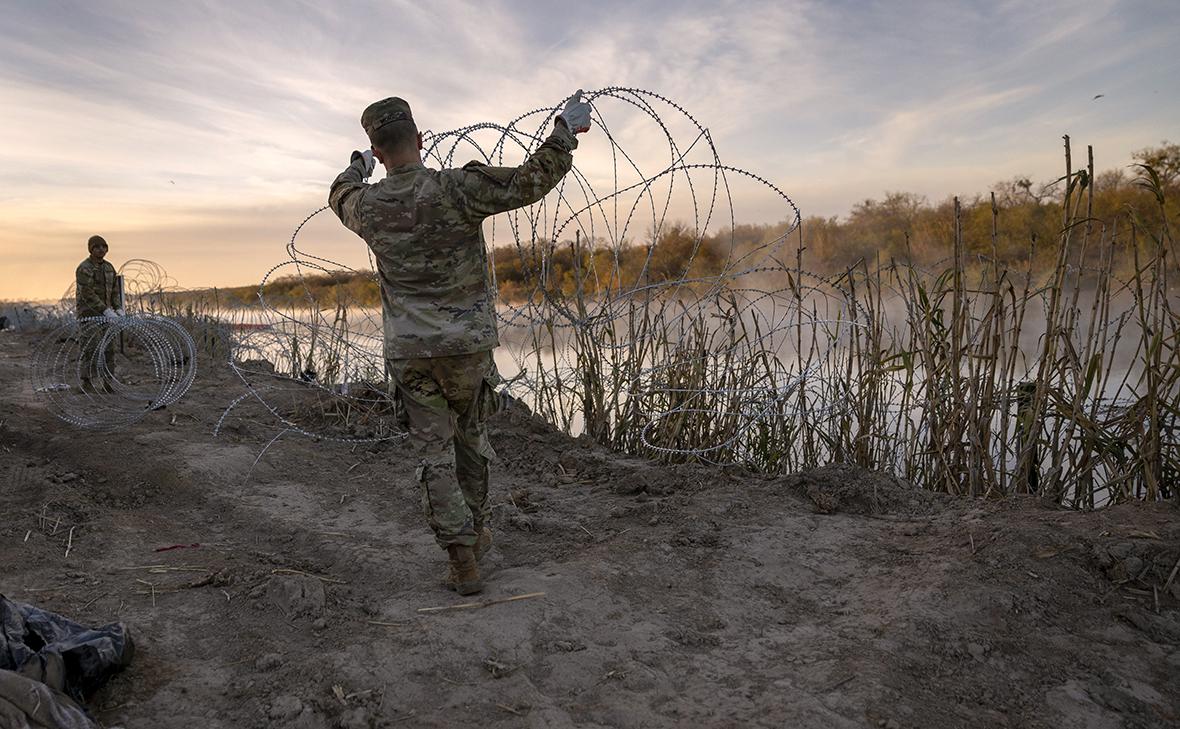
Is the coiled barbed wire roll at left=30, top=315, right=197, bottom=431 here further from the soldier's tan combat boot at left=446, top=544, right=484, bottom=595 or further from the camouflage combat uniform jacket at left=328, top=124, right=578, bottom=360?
the soldier's tan combat boot at left=446, top=544, right=484, bottom=595

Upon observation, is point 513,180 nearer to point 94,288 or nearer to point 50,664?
point 50,664

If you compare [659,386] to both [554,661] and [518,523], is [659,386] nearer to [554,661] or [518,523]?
[518,523]

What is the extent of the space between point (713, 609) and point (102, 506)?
345 centimetres

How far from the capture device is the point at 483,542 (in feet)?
10.8

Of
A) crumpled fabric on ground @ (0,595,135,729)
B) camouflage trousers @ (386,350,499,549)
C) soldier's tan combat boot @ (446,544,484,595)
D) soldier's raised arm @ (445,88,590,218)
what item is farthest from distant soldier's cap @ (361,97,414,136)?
crumpled fabric on ground @ (0,595,135,729)

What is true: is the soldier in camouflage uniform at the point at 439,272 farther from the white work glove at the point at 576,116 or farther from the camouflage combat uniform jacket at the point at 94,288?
the camouflage combat uniform jacket at the point at 94,288

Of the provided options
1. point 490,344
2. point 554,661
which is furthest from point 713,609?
point 490,344

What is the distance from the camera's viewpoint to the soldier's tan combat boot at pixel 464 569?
9.84 ft

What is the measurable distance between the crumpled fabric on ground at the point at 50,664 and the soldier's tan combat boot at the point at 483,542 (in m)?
1.24

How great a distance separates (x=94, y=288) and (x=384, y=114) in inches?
255

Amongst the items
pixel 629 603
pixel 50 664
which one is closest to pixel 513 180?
pixel 629 603

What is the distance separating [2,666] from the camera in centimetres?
216

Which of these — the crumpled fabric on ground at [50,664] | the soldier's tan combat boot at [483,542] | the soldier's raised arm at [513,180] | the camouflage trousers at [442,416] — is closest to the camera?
the crumpled fabric on ground at [50,664]

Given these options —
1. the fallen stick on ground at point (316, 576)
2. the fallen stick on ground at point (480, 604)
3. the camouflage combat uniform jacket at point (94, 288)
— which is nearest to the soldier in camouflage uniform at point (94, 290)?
the camouflage combat uniform jacket at point (94, 288)
